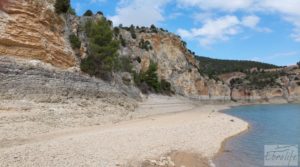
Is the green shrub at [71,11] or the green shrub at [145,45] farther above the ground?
the green shrub at [145,45]

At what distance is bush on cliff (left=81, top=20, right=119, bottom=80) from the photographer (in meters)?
36.9

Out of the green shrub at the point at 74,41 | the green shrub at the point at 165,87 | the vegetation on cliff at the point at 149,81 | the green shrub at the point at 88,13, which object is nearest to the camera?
the green shrub at the point at 74,41

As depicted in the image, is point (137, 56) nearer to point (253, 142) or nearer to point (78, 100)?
point (78, 100)

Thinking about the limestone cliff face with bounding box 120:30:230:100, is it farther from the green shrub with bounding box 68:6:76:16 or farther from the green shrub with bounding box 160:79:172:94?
the green shrub with bounding box 68:6:76:16

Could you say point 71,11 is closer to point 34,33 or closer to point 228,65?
point 34,33

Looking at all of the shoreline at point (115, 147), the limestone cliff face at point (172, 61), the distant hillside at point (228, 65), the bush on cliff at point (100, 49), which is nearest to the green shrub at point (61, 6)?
the bush on cliff at point (100, 49)

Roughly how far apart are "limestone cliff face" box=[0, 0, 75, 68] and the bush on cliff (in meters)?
4.46

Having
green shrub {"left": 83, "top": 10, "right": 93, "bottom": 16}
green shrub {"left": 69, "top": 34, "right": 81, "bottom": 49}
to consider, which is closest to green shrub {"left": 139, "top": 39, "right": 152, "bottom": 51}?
green shrub {"left": 83, "top": 10, "right": 93, "bottom": 16}

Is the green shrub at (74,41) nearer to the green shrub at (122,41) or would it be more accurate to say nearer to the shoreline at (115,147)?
the shoreline at (115,147)

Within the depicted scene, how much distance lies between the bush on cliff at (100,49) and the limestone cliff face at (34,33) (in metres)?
4.46

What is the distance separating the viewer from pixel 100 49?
37812mm

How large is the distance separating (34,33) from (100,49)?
10.0 meters

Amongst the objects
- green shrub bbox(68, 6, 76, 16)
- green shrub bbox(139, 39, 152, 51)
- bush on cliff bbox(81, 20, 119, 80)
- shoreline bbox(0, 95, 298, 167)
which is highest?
green shrub bbox(139, 39, 152, 51)

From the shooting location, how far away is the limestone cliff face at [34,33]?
26.5 metres
